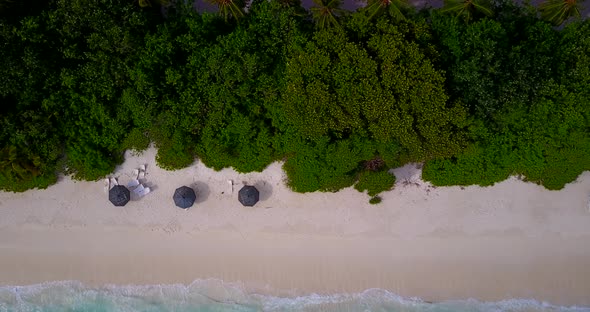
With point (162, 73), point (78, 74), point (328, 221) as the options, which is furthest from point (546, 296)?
point (78, 74)

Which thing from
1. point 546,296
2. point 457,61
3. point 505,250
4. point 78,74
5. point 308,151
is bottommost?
point 546,296

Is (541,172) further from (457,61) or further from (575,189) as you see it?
(457,61)

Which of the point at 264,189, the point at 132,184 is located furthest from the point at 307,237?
the point at 132,184

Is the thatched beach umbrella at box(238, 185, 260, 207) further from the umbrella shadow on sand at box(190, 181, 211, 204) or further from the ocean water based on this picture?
the ocean water

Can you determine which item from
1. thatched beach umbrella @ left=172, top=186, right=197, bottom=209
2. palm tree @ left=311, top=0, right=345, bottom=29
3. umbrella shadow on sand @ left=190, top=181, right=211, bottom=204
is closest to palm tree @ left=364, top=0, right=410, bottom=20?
palm tree @ left=311, top=0, right=345, bottom=29

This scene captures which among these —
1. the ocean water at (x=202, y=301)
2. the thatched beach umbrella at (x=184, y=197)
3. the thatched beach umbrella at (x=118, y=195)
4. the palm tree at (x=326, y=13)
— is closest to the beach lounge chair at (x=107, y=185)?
the thatched beach umbrella at (x=118, y=195)

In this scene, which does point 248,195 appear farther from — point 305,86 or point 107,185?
point 107,185
